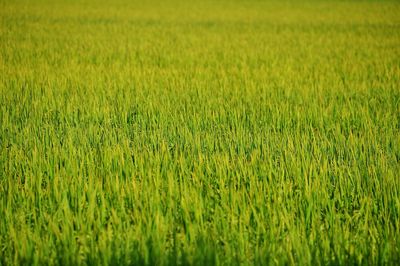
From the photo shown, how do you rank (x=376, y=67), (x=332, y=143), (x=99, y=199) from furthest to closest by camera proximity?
(x=376, y=67)
(x=332, y=143)
(x=99, y=199)

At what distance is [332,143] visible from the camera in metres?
3.42

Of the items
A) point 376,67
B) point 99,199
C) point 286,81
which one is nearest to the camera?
point 99,199

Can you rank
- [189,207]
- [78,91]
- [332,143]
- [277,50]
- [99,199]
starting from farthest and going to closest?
[277,50]
[78,91]
[332,143]
[99,199]
[189,207]

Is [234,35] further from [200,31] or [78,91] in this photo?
[78,91]

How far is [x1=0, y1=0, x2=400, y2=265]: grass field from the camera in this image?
197 cm

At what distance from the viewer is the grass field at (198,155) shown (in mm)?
1970

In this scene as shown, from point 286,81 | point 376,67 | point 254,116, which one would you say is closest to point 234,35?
point 376,67

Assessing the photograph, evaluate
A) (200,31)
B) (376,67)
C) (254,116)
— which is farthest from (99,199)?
(200,31)

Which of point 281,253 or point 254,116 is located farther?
point 254,116

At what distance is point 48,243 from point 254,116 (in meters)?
2.65

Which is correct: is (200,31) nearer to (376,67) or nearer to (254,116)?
(376,67)

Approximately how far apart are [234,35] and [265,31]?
159 centimetres

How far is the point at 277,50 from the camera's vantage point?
919cm

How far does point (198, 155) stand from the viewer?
319cm
